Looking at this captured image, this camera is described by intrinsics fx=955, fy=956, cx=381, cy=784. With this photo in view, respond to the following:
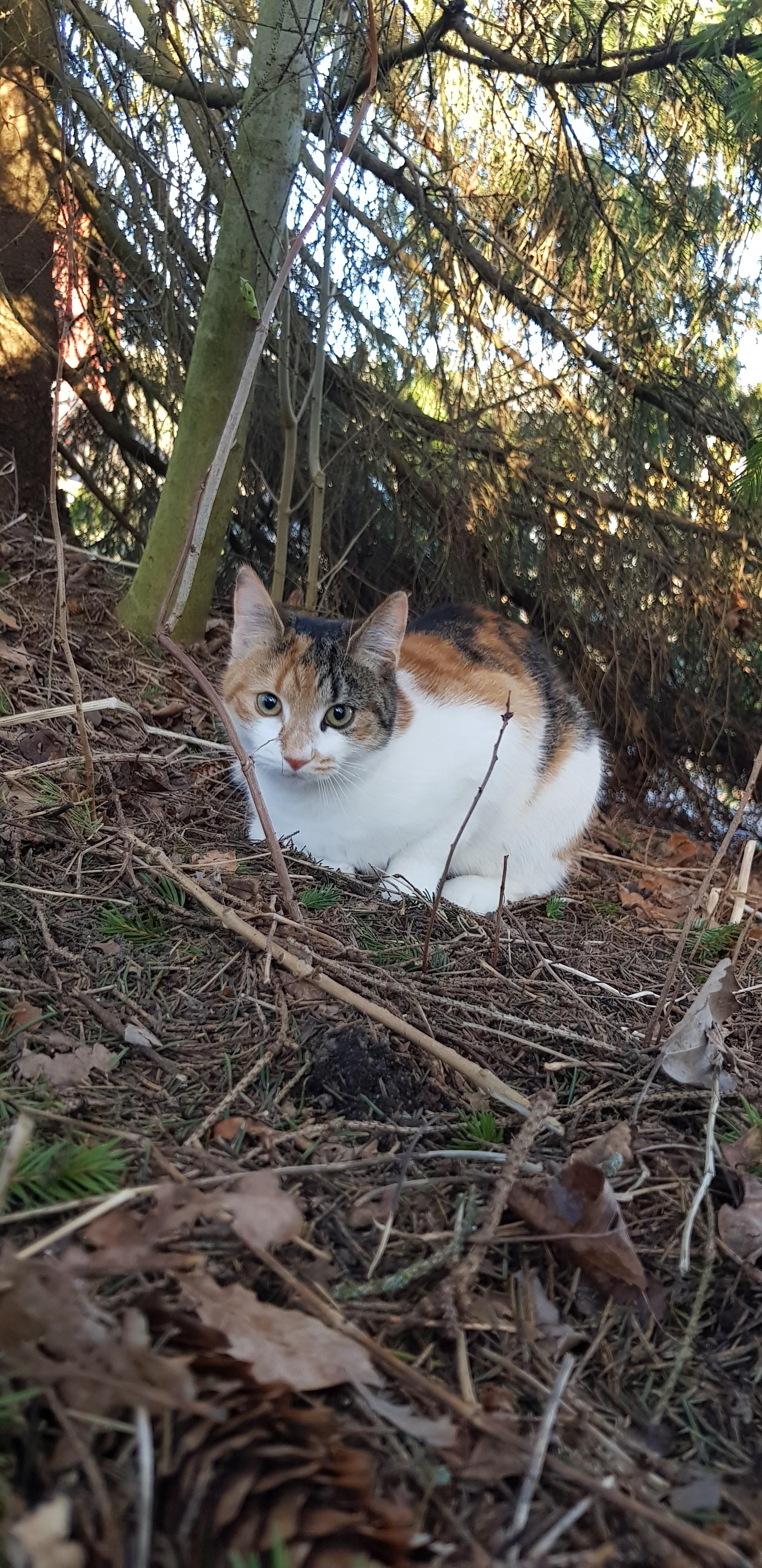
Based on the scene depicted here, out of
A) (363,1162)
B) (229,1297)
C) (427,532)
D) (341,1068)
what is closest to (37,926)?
(341,1068)

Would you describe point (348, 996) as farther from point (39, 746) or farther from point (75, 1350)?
point (39, 746)

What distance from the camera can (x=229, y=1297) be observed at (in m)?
1.13

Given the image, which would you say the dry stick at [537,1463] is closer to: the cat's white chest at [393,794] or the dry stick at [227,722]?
the dry stick at [227,722]

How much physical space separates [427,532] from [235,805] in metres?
1.91

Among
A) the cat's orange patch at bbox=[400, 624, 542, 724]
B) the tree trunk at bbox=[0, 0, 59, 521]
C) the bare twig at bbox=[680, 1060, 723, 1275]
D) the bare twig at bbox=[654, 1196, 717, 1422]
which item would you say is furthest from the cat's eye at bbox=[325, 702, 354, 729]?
the tree trunk at bbox=[0, 0, 59, 521]

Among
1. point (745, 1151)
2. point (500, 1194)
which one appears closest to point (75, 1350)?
point (500, 1194)

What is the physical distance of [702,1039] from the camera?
192 centimetres

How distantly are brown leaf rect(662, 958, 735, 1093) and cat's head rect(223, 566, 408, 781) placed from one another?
1293mm

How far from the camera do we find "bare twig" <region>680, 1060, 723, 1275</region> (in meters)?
1.44

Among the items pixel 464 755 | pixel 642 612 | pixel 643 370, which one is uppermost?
pixel 643 370

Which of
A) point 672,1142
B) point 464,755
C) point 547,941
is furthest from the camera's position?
point 464,755

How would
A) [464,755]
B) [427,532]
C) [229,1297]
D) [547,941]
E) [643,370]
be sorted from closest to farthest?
[229,1297] < [547,941] < [464,755] < [643,370] < [427,532]

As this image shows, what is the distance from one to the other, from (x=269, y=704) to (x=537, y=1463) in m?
2.23

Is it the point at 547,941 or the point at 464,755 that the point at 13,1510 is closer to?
the point at 547,941
